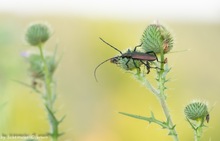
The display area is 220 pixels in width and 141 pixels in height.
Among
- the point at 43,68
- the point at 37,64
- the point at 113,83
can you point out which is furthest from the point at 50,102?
the point at 113,83

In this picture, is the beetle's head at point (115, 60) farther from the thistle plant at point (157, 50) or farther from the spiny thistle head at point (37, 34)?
the spiny thistle head at point (37, 34)

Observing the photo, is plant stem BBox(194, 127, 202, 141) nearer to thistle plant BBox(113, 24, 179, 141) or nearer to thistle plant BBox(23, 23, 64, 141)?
thistle plant BBox(113, 24, 179, 141)

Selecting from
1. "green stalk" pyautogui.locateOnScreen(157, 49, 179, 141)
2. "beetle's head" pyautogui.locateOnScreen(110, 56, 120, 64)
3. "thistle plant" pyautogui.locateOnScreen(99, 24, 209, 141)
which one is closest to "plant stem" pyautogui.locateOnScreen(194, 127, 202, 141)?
"thistle plant" pyautogui.locateOnScreen(99, 24, 209, 141)

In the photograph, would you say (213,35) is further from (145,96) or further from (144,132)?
(144,132)

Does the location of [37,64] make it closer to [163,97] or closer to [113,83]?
[163,97]

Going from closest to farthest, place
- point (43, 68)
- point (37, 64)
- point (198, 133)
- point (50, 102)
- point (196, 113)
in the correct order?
point (198, 133)
point (196, 113)
point (50, 102)
point (43, 68)
point (37, 64)

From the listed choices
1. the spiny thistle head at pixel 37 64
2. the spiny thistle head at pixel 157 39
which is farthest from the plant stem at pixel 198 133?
the spiny thistle head at pixel 37 64

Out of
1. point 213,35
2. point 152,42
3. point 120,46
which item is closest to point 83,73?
point 120,46
